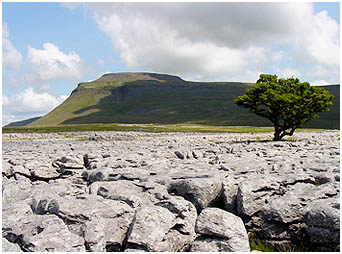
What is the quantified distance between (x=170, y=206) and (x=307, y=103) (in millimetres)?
42567

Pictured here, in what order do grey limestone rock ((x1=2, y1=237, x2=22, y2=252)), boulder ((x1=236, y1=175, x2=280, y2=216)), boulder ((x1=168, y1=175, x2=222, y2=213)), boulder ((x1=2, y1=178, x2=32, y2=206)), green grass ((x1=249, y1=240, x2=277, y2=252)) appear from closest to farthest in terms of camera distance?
grey limestone rock ((x1=2, y1=237, x2=22, y2=252)) → green grass ((x1=249, y1=240, x2=277, y2=252)) → boulder ((x1=236, y1=175, x2=280, y2=216)) → boulder ((x1=168, y1=175, x2=222, y2=213)) → boulder ((x1=2, y1=178, x2=32, y2=206))

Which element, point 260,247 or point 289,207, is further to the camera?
point 289,207

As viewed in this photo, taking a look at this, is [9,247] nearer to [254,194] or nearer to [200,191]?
[200,191]

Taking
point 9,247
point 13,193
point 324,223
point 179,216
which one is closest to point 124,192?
point 179,216

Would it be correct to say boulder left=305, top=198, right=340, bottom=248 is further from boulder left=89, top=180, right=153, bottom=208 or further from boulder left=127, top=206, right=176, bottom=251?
boulder left=89, top=180, right=153, bottom=208

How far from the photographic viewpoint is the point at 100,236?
323 inches

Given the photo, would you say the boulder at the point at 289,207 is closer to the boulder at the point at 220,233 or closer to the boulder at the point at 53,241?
the boulder at the point at 220,233

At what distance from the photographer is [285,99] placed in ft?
144

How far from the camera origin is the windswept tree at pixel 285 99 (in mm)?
45125

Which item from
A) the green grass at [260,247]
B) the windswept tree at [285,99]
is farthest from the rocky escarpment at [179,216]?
the windswept tree at [285,99]

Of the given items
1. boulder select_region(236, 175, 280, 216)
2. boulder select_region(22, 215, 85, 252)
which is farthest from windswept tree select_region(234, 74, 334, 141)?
boulder select_region(22, 215, 85, 252)

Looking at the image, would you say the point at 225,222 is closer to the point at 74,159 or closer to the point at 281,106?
the point at 74,159

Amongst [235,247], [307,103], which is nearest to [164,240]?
[235,247]

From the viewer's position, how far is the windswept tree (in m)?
45.1
